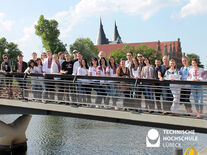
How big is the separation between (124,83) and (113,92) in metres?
0.39

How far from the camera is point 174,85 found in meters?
7.82

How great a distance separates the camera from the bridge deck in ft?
23.9

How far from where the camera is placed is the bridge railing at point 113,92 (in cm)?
748

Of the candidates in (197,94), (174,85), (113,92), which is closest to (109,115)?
(113,92)

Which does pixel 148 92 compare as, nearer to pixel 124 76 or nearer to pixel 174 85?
pixel 174 85

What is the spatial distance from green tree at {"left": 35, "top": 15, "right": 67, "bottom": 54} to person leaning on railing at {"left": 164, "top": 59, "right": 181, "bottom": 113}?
40107mm

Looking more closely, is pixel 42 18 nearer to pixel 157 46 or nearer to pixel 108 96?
pixel 108 96

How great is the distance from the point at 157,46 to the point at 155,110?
314 feet

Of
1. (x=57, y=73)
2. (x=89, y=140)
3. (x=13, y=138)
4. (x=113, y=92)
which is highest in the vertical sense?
(x=57, y=73)

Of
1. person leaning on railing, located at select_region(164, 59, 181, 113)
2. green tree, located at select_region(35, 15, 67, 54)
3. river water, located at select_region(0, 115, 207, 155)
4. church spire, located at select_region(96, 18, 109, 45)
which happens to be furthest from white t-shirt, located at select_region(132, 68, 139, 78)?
church spire, located at select_region(96, 18, 109, 45)

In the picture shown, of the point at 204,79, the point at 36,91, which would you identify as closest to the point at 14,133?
the point at 36,91

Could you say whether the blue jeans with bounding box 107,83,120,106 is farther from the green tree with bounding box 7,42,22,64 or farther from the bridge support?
the green tree with bounding box 7,42,22,64

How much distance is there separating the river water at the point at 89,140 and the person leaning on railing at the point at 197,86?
6090 mm

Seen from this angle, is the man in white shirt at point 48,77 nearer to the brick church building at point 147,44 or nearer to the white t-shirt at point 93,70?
the white t-shirt at point 93,70
